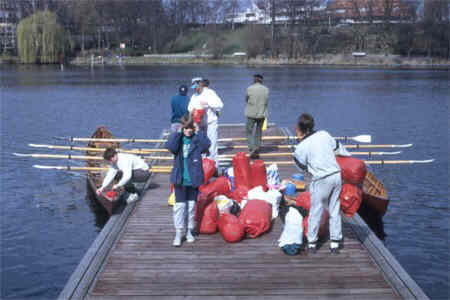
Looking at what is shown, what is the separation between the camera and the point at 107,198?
9.10 m

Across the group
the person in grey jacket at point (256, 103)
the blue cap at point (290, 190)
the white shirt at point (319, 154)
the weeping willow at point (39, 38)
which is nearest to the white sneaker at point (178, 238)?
the white shirt at point (319, 154)

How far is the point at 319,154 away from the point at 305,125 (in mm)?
434

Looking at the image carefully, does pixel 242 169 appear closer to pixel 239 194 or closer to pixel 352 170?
pixel 239 194

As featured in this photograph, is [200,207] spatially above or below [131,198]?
above

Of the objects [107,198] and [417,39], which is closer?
[107,198]

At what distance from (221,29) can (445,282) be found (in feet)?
333

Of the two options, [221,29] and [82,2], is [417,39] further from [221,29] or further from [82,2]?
[82,2]

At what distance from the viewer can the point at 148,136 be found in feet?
70.6

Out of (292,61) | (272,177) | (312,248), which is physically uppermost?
(292,61)

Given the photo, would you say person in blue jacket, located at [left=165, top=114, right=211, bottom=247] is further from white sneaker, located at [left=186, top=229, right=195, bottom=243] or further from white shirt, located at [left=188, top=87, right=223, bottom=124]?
white shirt, located at [left=188, top=87, right=223, bottom=124]

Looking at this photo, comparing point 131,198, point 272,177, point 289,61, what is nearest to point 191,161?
point 131,198

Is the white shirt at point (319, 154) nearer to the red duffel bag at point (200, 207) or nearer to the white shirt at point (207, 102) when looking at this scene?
the red duffel bag at point (200, 207)

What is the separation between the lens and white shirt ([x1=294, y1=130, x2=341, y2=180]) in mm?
6305

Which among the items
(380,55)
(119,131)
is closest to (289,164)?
(119,131)
